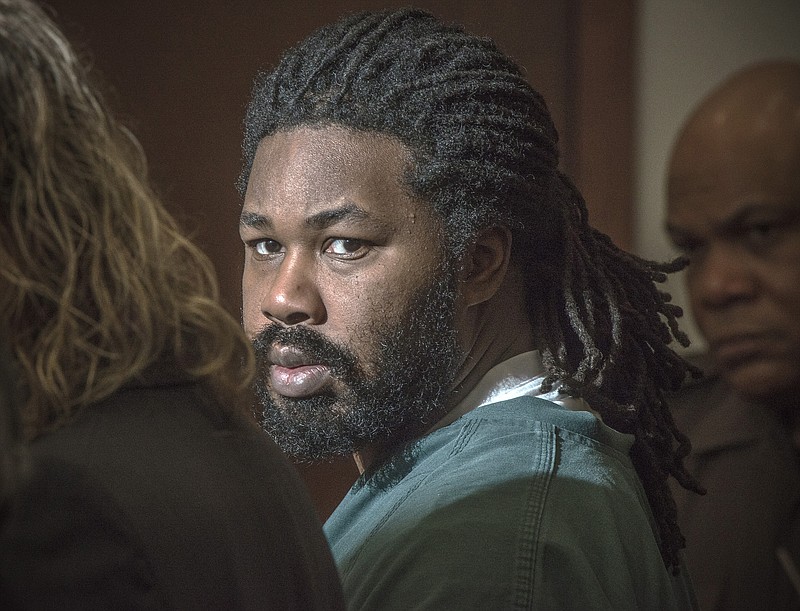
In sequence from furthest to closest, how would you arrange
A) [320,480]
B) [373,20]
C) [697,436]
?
[320,480] → [697,436] → [373,20]

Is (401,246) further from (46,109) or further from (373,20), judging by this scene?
(46,109)

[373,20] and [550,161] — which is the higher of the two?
[373,20]

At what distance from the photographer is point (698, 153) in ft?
4.30

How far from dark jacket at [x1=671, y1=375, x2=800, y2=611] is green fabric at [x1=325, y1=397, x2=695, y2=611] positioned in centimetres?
29

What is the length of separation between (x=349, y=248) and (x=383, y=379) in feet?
0.46

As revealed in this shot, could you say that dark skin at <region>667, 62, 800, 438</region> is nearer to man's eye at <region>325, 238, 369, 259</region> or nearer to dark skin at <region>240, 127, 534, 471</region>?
dark skin at <region>240, 127, 534, 471</region>

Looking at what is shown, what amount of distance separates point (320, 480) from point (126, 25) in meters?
0.76

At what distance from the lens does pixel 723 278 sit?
49.2 inches

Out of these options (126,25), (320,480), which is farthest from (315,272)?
(126,25)

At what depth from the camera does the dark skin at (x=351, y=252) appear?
3.74ft

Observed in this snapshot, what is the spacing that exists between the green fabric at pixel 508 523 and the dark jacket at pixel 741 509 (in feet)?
0.95

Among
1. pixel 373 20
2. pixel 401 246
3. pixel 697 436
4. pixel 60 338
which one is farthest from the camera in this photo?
pixel 697 436

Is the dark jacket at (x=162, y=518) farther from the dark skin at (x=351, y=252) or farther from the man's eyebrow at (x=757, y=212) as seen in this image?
the man's eyebrow at (x=757, y=212)

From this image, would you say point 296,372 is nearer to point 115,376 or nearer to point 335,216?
point 335,216
